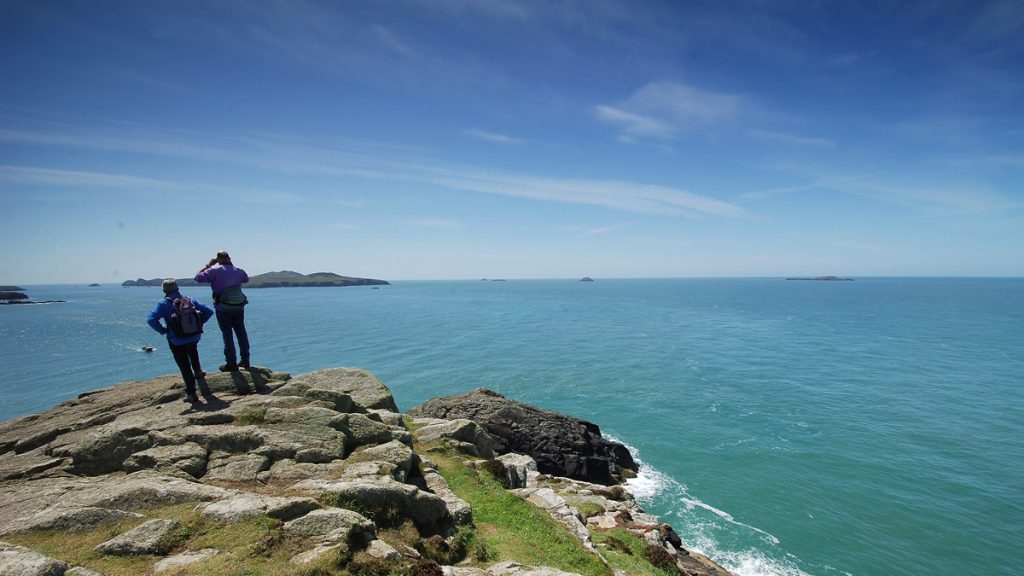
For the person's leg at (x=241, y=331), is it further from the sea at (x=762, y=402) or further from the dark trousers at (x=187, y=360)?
the sea at (x=762, y=402)

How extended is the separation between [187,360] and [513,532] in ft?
43.9

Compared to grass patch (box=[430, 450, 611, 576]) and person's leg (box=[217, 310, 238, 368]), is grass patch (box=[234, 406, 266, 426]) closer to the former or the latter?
person's leg (box=[217, 310, 238, 368])

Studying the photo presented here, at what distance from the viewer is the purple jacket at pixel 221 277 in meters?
16.0

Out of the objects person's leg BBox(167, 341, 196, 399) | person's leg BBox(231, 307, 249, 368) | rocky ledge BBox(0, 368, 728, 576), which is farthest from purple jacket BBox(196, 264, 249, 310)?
rocky ledge BBox(0, 368, 728, 576)

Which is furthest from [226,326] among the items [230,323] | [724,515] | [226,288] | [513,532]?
[724,515]

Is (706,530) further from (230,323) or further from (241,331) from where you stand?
(230,323)

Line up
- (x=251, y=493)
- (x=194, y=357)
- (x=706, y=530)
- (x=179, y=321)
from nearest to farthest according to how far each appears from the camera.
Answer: (x=251, y=493), (x=179, y=321), (x=194, y=357), (x=706, y=530)

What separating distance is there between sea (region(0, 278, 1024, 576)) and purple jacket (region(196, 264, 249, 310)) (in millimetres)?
31032

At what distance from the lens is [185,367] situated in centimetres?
1582

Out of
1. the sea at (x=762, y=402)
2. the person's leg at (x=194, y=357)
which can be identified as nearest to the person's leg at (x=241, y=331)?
the person's leg at (x=194, y=357)

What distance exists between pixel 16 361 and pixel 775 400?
12927 centimetres

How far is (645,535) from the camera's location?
21.2 metres

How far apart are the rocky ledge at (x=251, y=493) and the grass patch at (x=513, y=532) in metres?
0.20

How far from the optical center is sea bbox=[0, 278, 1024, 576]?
29.5m
